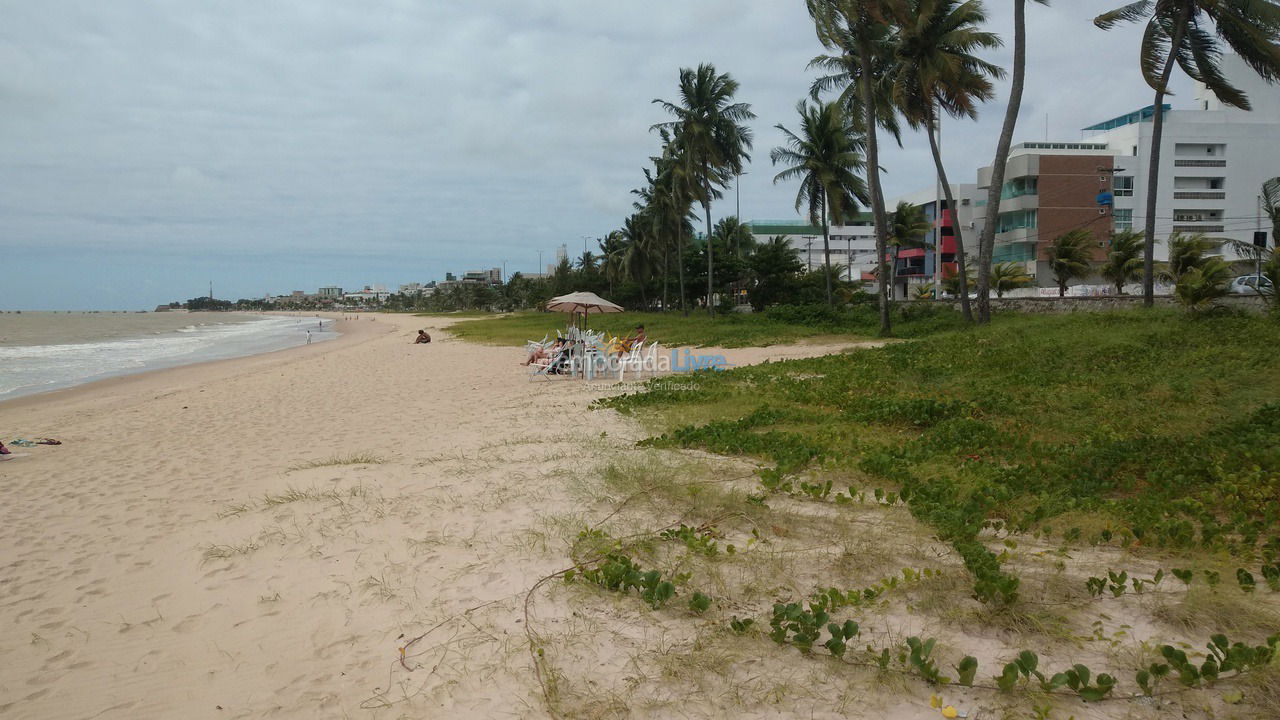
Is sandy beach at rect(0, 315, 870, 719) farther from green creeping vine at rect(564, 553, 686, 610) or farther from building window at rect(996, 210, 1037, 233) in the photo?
building window at rect(996, 210, 1037, 233)

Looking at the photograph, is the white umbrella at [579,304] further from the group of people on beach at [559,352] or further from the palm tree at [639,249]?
the palm tree at [639,249]

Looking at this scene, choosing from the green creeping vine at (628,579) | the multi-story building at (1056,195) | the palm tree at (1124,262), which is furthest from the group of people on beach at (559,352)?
the multi-story building at (1056,195)

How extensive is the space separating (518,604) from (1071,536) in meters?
3.08

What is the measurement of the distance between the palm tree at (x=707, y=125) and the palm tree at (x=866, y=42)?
899cm

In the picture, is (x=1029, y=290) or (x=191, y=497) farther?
(x=1029, y=290)

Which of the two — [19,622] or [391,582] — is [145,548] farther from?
[391,582]

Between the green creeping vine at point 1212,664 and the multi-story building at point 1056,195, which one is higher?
the multi-story building at point 1056,195

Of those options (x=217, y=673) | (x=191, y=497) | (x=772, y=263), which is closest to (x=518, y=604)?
(x=217, y=673)

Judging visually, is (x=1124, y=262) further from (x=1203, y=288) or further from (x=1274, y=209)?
(x=1203, y=288)

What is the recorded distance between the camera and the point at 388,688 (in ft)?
9.30

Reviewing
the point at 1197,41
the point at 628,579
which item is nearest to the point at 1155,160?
the point at 1197,41

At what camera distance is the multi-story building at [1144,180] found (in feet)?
148

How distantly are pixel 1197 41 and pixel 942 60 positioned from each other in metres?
5.43

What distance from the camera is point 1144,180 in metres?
47.6
